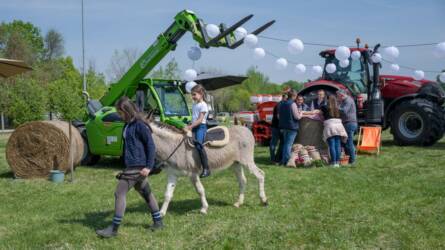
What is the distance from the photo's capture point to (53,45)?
60000mm

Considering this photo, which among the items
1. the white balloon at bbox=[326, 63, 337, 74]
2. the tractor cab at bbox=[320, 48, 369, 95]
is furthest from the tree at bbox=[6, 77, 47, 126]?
the tractor cab at bbox=[320, 48, 369, 95]

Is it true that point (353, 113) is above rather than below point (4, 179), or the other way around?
above

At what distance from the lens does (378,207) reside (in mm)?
6949

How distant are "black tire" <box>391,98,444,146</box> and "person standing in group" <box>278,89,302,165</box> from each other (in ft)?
13.3

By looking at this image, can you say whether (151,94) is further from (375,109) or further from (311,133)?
(375,109)

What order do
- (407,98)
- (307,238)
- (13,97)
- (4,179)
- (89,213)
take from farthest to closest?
1. (13,97)
2. (407,98)
3. (4,179)
4. (89,213)
5. (307,238)

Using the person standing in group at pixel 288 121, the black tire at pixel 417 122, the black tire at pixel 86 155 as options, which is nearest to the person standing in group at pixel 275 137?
the person standing in group at pixel 288 121

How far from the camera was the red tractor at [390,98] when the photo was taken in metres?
13.2

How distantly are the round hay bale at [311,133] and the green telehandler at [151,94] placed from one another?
2.51 m

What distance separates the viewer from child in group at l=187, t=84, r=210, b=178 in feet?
22.5

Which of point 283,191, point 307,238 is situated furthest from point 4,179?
point 307,238

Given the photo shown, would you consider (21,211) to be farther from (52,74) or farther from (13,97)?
(52,74)

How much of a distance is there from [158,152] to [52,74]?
4957 cm

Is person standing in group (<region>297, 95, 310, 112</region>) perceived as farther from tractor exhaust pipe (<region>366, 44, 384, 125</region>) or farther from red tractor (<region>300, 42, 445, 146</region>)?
tractor exhaust pipe (<region>366, 44, 384, 125</region>)
